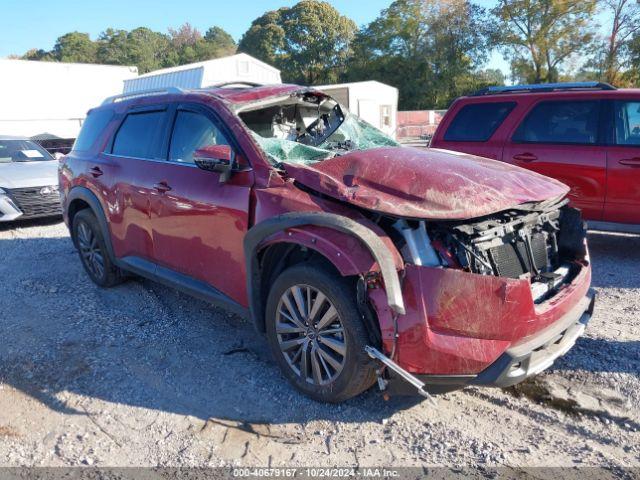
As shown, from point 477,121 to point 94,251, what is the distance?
480 cm

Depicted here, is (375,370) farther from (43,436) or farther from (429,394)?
(43,436)

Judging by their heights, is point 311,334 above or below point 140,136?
below

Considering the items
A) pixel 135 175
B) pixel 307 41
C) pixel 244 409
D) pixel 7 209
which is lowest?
pixel 244 409

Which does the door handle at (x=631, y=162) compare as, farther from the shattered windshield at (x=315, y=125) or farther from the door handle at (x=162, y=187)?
the door handle at (x=162, y=187)

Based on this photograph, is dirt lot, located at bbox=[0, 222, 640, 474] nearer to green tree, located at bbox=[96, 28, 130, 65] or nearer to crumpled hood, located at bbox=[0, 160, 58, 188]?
crumpled hood, located at bbox=[0, 160, 58, 188]

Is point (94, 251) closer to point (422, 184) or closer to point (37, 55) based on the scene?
point (422, 184)

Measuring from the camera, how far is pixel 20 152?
398 inches

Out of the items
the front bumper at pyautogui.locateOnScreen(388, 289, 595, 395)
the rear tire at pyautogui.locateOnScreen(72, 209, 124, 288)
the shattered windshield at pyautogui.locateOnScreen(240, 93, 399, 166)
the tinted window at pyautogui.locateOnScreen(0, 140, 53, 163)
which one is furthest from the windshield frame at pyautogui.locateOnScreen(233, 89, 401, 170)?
the tinted window at pyautogui.locateOnScreen(0, 140, 53, 163)

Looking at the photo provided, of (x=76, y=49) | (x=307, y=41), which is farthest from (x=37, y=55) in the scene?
(x=307, y=41)

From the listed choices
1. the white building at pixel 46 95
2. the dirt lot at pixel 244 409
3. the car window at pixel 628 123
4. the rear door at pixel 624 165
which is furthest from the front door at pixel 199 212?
the white building at pixel 46 95

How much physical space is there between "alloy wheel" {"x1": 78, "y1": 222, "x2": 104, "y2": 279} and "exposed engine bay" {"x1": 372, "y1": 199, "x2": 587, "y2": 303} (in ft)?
11.8

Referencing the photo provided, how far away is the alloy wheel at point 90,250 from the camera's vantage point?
5406 mm

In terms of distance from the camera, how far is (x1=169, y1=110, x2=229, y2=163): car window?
3916 mm

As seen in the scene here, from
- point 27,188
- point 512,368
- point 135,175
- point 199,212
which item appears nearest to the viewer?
point 512,368
